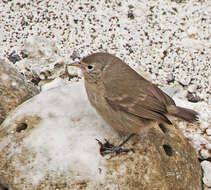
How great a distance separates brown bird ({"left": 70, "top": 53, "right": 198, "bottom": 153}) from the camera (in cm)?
393

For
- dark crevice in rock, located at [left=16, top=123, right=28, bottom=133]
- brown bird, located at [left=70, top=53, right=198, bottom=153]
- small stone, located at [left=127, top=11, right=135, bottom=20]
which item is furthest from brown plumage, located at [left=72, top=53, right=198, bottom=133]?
small stone, located at [left=127, top=11, right=135, bottom=20]

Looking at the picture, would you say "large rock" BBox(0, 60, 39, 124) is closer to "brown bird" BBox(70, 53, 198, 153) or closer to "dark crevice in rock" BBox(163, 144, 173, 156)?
"brown bird" BBox(70, 53, 198, 153)

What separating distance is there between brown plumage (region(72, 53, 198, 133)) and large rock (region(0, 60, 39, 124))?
3.40 feet

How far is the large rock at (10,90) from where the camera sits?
178 inches

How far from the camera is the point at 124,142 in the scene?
12.8 ft

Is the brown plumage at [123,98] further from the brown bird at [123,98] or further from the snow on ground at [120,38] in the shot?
Answer: the snow on ground at [120,38]

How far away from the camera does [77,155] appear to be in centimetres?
368

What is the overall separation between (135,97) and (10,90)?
1.72 metres

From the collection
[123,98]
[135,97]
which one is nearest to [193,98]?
[135,97]

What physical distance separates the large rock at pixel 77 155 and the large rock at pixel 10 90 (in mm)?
381

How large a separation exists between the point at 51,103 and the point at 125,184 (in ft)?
4.52

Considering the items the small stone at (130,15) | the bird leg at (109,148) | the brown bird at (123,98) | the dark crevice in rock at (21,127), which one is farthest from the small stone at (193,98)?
the dark crevice in rock at (21,127)

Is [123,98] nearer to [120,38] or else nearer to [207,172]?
[207,172]

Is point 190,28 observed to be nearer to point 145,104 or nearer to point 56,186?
point 145,104
